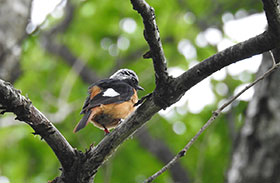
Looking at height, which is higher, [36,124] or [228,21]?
[228,21]

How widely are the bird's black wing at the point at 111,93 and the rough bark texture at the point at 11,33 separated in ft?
3.78

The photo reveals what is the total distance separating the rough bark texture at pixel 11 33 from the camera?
5.18 m

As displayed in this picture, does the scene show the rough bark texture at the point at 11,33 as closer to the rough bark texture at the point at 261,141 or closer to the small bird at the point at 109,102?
the small bird at the point at 109,102

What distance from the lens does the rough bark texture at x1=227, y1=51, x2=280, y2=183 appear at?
4121 mm

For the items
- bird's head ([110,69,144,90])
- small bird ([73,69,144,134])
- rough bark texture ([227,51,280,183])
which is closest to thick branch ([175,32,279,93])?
rough bark texture ([227,51,280,183])

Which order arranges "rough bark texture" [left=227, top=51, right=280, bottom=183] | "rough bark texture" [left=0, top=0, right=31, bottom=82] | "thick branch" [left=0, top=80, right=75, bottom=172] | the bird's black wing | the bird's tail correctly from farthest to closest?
the bird's black wing
"rough bark texture" [left=0, top=0, right=31, bottom=82]
the bird's tail
"rough bark texture" [left=227, top=51, right=280, bottom=183]
"thick branch" [left=0, top=80, right=75, bottom=172]

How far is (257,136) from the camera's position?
4.28m

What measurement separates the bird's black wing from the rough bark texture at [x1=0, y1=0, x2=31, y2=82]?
115cm

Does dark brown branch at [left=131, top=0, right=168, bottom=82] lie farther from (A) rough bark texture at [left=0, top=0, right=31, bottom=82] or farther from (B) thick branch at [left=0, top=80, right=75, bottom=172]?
(A) rough bark texture at [left=0, top=0, right=31, bottom=82]

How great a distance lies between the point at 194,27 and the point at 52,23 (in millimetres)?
4459

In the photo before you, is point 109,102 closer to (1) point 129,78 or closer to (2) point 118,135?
(1) point 129,78

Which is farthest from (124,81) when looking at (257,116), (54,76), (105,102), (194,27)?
(54,76)

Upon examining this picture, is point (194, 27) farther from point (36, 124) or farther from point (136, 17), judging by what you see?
point (36, 124)

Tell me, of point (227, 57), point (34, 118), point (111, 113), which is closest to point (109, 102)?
point (111, 113)
